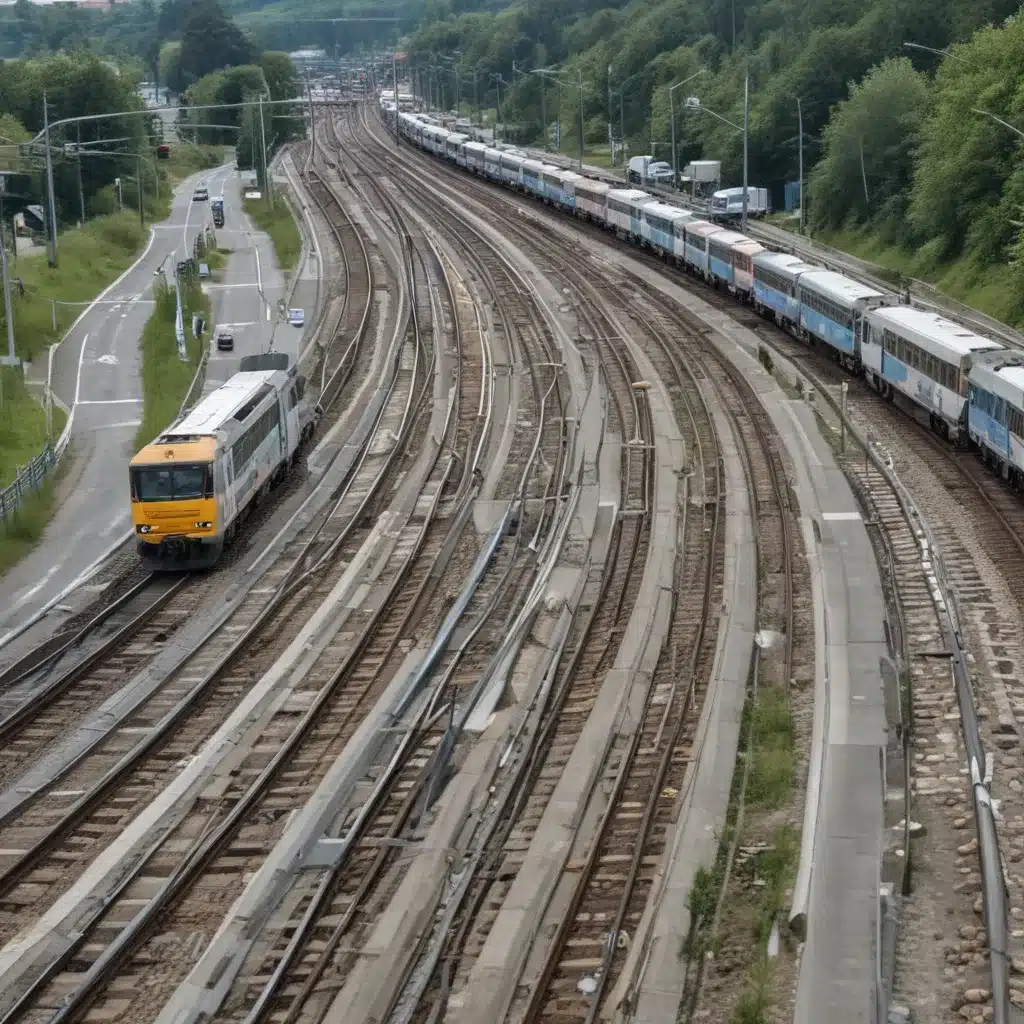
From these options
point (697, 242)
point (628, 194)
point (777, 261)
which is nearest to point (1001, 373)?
point (777, 261)

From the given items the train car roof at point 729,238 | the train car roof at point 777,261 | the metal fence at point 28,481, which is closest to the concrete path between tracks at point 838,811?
the metal fence at point 28,481

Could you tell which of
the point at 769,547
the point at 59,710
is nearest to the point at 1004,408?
the point at 769,547

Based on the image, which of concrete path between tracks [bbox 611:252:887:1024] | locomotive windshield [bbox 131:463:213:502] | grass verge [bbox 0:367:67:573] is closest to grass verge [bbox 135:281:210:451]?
grass verge [bbox 0:367:67:573]

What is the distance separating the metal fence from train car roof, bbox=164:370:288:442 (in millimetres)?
3728

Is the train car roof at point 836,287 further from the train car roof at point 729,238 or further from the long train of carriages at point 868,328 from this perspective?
the train car roof at point 729,238

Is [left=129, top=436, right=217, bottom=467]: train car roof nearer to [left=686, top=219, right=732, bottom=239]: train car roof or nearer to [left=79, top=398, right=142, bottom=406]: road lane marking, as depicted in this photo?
[left=79, top=398, right=142, bottom=406]: road lane marking

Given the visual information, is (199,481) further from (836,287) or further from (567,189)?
(567,189)

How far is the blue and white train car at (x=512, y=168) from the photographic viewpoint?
3637 inches

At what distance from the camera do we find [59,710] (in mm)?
21000

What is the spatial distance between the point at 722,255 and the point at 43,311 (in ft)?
76.5

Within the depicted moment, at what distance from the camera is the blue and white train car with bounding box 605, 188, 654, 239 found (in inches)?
2672

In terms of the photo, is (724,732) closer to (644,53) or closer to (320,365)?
(320,365)

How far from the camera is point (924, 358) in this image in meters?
33.2

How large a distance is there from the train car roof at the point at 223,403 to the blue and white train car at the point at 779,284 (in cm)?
1783
